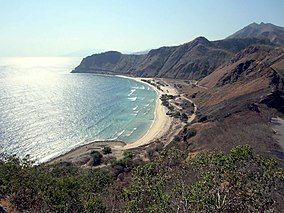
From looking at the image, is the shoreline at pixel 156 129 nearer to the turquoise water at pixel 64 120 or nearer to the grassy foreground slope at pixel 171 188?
the turquoise water at pixel 64 120

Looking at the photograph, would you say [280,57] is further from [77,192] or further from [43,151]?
[77,192]

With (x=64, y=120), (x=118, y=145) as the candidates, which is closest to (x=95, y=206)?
(x=118, y=145)

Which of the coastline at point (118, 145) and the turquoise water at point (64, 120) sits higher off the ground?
the turquoise water at point (64, 120)

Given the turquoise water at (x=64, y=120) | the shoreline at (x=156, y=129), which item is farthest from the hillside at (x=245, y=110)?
the turquoise water at (x=64, y=120)

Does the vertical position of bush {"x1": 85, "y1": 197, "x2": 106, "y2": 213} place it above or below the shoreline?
above

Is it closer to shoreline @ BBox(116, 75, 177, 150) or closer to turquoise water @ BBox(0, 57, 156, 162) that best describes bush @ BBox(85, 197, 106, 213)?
turquoise water @ BBox(0, 57, 156, 162)

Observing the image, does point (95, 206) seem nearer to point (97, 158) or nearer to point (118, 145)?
point (97, 158)

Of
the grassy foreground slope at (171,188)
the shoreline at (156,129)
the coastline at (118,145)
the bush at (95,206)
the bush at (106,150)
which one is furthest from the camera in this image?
the shoreline at (156,129)

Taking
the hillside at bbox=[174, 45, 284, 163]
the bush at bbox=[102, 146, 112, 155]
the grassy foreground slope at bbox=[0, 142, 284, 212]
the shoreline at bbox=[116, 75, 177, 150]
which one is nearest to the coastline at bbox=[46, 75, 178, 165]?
the shoreline at bbox=[116, 75, 177, 150]

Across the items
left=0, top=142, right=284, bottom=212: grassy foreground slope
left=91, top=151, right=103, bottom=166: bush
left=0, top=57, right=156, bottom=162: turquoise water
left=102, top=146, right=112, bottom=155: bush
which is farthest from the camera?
left=0, top=57, right=156, bottom=162: turquoise water

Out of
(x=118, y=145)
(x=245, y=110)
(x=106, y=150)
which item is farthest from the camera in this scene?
(x=245, y=110)

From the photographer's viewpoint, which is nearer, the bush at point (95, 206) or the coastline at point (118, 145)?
the bush at point (95, 206)
